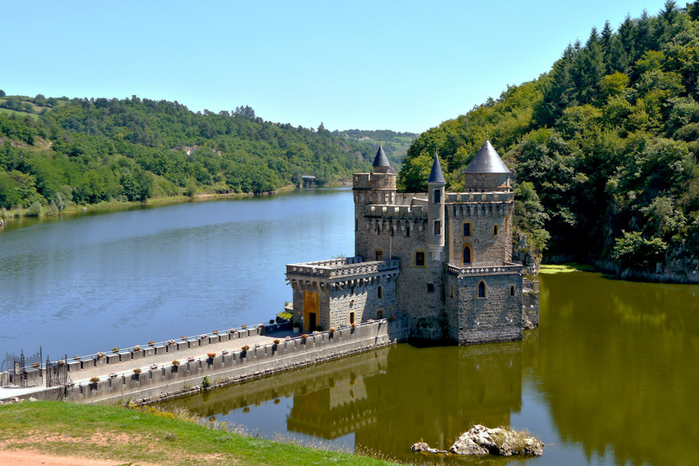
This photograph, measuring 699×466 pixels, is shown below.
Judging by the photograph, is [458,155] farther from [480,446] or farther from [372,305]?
[480,446]

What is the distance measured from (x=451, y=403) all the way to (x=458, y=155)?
7081 centimetres

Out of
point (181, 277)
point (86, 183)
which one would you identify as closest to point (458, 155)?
point (181, 277)

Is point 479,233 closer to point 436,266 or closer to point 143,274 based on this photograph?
point 436,266

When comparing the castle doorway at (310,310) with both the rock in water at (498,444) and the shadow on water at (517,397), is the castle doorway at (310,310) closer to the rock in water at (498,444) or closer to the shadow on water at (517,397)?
the shadow on water at (517,397)

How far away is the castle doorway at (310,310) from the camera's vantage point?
141 ft

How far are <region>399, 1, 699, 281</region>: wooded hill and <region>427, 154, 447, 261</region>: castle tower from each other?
22373 millimetres

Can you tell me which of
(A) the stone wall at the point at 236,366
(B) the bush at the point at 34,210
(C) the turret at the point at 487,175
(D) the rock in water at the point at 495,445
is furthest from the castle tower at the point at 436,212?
(B) the bush at the point at 34,210

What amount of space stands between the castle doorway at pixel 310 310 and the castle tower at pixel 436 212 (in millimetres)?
8524

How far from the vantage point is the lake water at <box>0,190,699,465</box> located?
32.4 m

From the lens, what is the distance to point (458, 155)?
103250mm

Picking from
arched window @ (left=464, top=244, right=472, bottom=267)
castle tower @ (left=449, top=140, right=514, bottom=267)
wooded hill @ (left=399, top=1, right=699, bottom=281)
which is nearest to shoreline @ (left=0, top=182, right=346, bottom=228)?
wooded hill @ (left=399, top=1, right=699, bottom=281)

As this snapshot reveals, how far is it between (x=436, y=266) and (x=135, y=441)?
25552 millimetres

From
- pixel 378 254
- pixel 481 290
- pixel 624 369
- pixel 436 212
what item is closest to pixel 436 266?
pixel 481 290

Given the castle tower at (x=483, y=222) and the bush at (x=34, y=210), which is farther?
the bush at (x=34, y=210)
